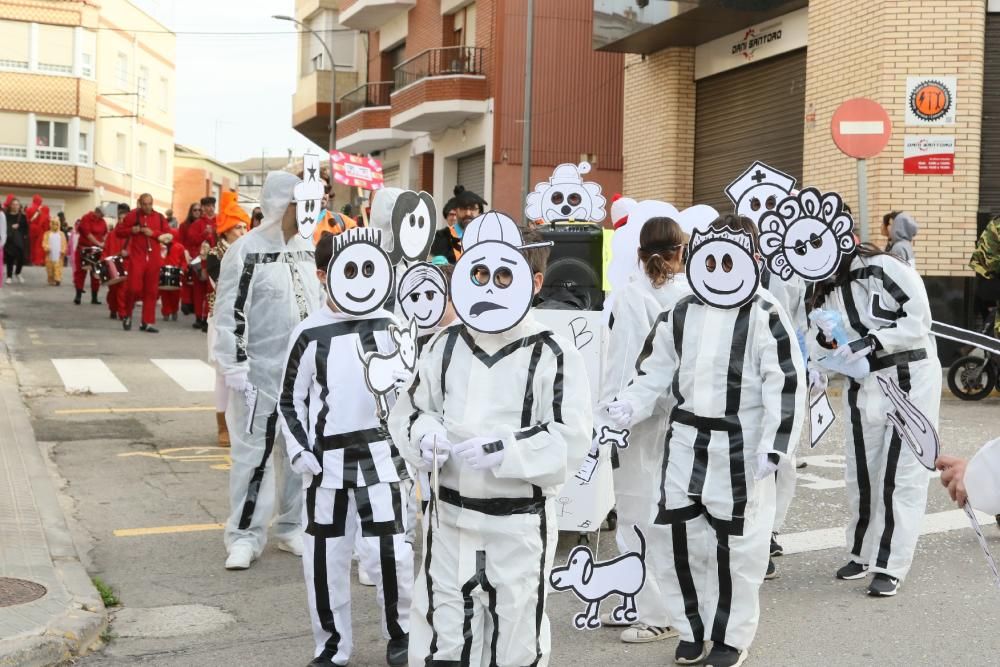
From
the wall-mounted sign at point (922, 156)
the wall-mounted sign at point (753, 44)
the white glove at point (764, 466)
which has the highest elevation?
the wall-mounted sign at point (753, 44)

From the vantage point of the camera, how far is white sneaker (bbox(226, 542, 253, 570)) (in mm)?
6344

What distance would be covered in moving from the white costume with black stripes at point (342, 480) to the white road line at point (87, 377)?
829 centimetres

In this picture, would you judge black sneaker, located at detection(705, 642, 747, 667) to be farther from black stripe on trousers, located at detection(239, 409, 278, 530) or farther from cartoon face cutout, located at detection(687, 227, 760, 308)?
black stripe on trousers, located at detection(239, 409, 278, 530)

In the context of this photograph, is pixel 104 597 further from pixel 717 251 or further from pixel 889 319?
pixel 889 319

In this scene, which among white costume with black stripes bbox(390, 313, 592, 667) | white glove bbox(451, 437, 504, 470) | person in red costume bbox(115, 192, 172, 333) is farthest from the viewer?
person in red costume bbox(115, 192, 172, 333)

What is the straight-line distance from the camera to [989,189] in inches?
607

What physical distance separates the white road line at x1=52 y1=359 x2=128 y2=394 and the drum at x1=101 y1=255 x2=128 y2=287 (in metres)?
3.59

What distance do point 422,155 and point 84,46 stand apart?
27.2 m

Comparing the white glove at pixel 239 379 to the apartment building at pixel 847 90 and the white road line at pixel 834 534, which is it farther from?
the apartment building at pixel 847 90

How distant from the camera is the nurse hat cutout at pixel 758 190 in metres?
6.52

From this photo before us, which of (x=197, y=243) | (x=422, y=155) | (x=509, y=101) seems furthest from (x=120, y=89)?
(x=197, y=243)

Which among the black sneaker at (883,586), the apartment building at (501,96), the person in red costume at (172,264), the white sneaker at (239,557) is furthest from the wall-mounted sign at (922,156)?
the apartment building at (501,96)

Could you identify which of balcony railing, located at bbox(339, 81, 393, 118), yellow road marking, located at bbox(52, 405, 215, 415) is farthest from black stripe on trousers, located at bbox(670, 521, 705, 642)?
balcony railing, located at bbox(339, 81, 393, 118)

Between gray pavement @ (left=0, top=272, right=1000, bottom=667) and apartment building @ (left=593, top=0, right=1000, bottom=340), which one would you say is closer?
gray pavement @ (left=0, top=272, right=1000, bottom=667)
